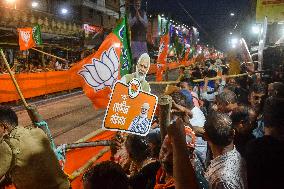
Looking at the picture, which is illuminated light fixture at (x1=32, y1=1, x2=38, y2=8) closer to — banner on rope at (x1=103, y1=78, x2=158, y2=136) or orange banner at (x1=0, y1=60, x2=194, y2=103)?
orange banner at (x1=0, y1=60, x2=194, y2=103)

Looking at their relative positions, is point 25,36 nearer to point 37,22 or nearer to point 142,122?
point 37,22

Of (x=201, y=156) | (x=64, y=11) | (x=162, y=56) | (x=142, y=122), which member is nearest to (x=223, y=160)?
(x=201, y=156)

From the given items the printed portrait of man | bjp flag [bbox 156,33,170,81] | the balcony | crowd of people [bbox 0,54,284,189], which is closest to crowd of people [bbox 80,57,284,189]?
crowd of people [bbox 0,54,284,189]

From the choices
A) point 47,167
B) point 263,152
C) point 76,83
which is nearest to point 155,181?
point 263,152

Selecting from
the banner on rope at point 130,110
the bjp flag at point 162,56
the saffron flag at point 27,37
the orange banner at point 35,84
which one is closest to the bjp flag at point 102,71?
the banner on rope at point 130,110

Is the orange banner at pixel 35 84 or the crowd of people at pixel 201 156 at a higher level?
the crowd of people at pixel 201 156

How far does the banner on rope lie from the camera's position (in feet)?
14.3

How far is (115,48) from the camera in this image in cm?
565

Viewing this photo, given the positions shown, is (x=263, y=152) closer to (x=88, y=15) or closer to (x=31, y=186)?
Answer: (x=31, y=186)

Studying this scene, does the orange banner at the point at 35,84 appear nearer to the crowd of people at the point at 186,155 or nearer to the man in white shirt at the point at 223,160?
the crowd of people at the point at 186,155

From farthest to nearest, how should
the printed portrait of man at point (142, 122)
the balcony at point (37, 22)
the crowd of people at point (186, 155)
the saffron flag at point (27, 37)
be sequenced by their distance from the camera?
the balcony at point (37, 22)
the saffron flag at point (27, 37)
the printed portrait of man at point (142, 122)
the crowd of people at point (186, 155)

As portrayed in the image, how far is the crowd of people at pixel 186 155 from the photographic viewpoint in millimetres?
2191

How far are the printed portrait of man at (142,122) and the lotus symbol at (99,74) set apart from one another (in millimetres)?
1187

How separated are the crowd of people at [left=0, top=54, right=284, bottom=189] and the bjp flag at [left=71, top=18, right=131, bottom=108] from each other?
110 cm
